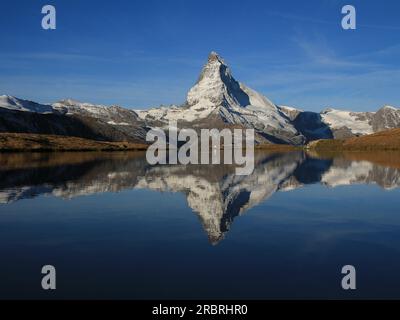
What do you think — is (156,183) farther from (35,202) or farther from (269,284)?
(269,284)

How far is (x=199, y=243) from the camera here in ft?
95.3

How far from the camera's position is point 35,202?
48.0 meters

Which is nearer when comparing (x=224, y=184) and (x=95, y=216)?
(x=95, y=216)

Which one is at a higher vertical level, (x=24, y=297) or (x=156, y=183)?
(x=156, y=183)

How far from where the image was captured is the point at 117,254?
26.2 metres

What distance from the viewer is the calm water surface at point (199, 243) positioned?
20.5m

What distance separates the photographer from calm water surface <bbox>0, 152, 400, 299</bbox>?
67.3 ft
